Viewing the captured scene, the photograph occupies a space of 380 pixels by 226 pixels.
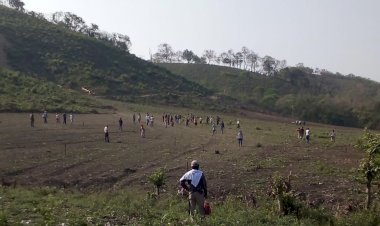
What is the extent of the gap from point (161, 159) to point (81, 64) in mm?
75018

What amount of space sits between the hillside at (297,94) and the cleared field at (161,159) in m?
47.5

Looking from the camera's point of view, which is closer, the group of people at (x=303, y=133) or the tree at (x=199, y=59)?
the group of people at (x=303, y=133)

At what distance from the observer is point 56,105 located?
65.4 metres

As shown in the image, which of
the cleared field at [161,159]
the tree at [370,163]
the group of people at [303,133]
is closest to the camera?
the tree at [370,163]

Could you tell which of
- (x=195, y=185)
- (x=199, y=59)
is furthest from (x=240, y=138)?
(x=199, y=59)

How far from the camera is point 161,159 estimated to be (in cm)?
3291

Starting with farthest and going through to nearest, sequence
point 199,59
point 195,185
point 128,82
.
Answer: point 199,59 → point 128,82 → point 195,185

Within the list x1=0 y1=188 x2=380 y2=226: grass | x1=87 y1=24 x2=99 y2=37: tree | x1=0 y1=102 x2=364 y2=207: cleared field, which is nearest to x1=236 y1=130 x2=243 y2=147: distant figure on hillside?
x1=0 y1=102 x2=364 y2=207: cleared field

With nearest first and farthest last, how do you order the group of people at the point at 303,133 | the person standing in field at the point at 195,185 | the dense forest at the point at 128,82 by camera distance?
the person standing in field at the point at 195,185
the group of people at the point at 303,133
the dense forest at the point at 128,82

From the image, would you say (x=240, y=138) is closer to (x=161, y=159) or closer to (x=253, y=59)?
(x=161, y=159)

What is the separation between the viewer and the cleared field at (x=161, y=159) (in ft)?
79.6

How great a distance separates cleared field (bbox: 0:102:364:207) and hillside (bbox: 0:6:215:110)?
4117 cm

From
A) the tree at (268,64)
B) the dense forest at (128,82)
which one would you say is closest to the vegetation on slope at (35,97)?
the dense forest at (128,82)

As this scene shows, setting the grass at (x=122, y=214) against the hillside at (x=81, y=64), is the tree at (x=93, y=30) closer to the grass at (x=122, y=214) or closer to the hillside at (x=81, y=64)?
the hillside at (x=81, y=64)
